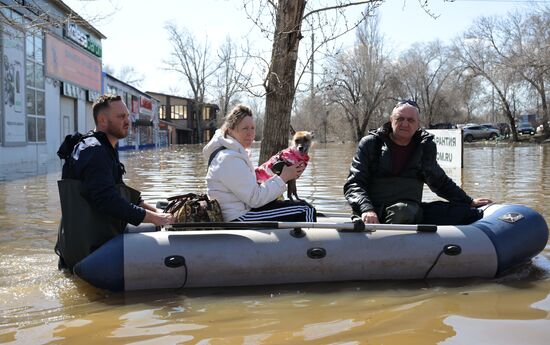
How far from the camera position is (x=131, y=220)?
4340 millimetres

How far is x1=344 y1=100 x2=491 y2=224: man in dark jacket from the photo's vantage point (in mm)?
5133

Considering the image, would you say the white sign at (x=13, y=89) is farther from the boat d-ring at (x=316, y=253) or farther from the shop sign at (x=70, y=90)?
the boat d-ring at (x=316, y=253)

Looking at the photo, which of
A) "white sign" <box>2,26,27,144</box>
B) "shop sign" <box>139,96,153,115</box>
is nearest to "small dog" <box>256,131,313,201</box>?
"white sign" <box>2,26,27,144</box>

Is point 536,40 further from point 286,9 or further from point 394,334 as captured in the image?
point 394,334

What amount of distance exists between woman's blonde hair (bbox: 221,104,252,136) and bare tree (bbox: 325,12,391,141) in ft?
144

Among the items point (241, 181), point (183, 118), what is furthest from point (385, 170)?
point (183, 118)

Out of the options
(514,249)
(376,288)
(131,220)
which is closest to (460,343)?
(376,288)

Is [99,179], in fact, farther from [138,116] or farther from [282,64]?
[138,116]

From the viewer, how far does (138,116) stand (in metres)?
51.3

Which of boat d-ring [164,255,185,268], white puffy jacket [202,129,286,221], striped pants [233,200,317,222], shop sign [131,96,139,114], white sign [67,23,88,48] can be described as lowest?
boat d-ring [164,255,185,268]

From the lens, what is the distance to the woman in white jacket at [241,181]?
14.8 feet

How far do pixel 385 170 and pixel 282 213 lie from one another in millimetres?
1084

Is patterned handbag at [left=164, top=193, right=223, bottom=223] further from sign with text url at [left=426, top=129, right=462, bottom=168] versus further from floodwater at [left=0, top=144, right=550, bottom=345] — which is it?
sign with text url at [left=426, top=129, right=462, bottom=168]

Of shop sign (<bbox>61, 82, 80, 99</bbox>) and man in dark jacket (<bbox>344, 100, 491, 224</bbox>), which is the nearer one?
man in dark jacket (<bbox>344, 100, 491, 224</bbox>)
